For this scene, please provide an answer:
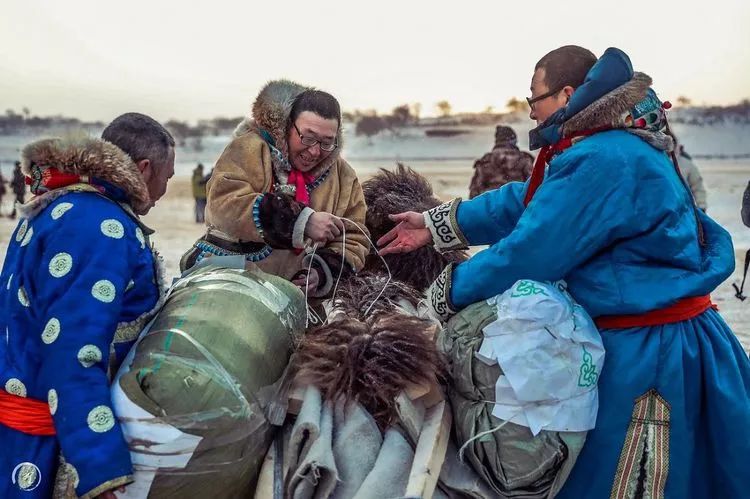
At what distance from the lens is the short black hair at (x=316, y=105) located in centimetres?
284

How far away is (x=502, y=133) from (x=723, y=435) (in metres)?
4.94

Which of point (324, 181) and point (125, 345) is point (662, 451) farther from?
point (324, 181)

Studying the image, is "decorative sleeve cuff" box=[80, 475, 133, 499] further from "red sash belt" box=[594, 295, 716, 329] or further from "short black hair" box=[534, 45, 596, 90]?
"short black hair" box=[534, 45, 596, 90]

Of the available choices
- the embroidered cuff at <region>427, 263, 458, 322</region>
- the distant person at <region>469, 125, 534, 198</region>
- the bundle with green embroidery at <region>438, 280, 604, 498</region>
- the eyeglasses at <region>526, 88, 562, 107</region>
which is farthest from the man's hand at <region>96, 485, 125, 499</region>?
the distant person at <region>469, 125, 534, 198</region>

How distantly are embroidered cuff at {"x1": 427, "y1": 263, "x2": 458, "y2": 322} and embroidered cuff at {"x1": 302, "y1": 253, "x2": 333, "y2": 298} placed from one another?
0.80 m

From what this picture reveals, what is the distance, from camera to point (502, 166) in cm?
625

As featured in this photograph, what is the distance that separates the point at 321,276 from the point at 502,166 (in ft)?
12.0

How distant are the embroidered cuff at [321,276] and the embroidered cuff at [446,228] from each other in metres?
0.57

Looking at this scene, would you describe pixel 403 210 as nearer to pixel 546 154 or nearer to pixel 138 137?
pixel 546 154

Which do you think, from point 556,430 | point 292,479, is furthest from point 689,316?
point 292,479

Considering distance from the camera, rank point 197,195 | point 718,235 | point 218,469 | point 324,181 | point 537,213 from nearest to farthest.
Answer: point 218,469 → point 537,213 → point 718,235 → point 324,181 → point 197,195

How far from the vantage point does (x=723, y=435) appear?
1.96m

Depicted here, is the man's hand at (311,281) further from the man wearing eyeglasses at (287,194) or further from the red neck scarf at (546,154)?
the red neck scarf at (546,154)

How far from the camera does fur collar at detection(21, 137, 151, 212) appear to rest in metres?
1.80
